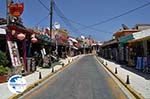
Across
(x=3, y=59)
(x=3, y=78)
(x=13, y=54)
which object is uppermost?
(x=13, y=54)

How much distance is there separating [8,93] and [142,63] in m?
16.8

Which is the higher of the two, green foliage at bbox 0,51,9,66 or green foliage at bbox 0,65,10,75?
green foliage at bbox 0,51,9,66

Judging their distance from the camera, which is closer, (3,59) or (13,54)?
(3,59)

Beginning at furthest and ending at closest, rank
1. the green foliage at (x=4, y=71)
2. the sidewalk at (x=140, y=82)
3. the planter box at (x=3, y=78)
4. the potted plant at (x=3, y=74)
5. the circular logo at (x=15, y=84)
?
the green foliage at (x=4, y=71) < the potted plant at (x=3, y=74) < the planter box at (x=3, y=78) < the sidewalk at (x=140, y=82) < the circular logo at (x=15, y=84)

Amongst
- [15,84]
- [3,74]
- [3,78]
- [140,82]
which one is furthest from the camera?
[3,74]

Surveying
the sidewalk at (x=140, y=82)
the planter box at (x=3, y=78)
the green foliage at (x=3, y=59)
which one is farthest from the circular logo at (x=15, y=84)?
the green foliage at (x=3, y=59)

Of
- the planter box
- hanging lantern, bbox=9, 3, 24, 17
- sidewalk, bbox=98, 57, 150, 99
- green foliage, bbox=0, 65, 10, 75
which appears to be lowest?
sidewalk, bbox=98, 57, 150, 99

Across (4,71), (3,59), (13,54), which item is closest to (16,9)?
(13,54)

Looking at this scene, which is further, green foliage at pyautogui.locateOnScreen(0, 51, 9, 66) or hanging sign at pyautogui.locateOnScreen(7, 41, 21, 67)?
hanging sign at pyautogui.locateOnScreen(7, 41, 21, 67)

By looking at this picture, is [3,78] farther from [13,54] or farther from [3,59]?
[13,54]

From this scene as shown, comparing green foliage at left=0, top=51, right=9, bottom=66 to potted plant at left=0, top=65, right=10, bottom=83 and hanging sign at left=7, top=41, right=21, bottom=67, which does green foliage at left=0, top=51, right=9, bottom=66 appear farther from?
potted plant at left=0, top=65, right=10, bottom=83

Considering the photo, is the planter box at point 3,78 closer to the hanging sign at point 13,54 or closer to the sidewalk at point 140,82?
the hanging sign at point 13,54

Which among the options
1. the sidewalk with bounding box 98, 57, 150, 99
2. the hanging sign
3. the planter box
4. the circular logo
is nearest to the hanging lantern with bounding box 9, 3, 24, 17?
the hanging sign

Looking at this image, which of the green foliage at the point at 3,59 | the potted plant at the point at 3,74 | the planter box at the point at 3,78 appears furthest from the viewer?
the green foliage at the point at 3,59
